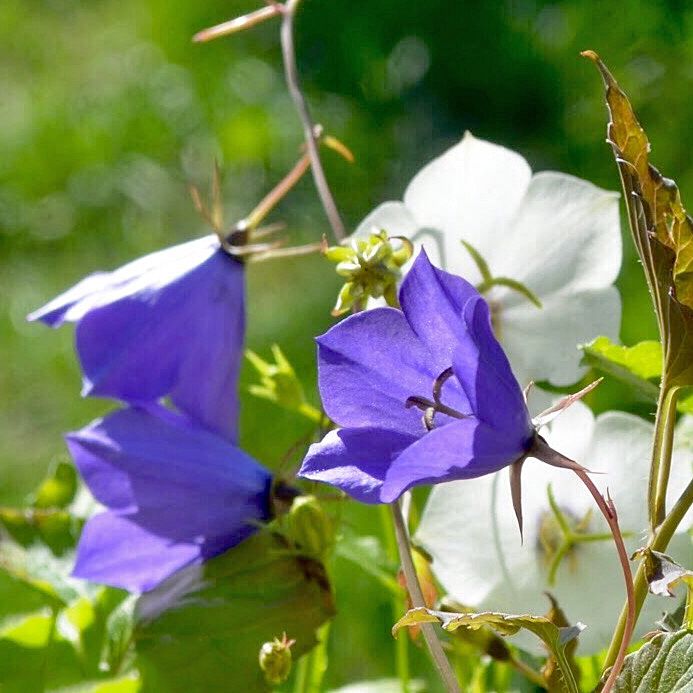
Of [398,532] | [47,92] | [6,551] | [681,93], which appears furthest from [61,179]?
[398,532]

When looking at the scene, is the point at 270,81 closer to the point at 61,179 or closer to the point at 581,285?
the point at 61,179

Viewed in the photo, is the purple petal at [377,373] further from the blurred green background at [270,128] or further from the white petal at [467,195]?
the blurred green background at [270,128]

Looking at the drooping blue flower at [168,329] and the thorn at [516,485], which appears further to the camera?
the drooping blue flower at [168,329]

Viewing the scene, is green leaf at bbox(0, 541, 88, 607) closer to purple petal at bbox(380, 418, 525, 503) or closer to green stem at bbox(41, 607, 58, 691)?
green stem at bbox(41, 607, 58, 691)

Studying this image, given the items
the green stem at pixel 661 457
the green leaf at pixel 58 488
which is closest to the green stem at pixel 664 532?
the green stem at pixel 661 457

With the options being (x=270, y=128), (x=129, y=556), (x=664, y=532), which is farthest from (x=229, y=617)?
(x=270, y=128)
